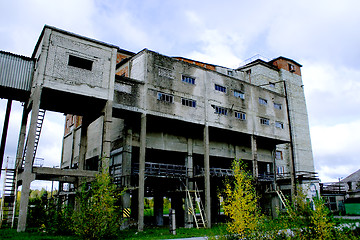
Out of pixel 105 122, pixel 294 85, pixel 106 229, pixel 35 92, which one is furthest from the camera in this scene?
pixel 294 85

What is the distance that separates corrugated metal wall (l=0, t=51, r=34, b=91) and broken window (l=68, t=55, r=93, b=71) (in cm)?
296

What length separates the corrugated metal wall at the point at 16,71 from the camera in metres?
21.3

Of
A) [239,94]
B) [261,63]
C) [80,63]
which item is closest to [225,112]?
[239,94]

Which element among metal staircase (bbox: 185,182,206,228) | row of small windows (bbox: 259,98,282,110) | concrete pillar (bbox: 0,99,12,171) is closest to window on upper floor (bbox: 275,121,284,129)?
row of small windows (bbox: 259,98,282,110)

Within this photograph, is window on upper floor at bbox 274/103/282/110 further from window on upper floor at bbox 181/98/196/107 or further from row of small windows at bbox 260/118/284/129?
window on upper floor at bbox 181/98/196/107

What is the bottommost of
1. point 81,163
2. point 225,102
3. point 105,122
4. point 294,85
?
point 81,163

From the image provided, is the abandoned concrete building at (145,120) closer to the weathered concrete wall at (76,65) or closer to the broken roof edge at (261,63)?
the weathered concrete wall at (76,65)

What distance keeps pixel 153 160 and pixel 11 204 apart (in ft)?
45.6

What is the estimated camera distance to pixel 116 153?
2780cm

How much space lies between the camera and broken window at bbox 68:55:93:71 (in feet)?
74.6

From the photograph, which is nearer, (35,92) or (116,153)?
(35,92)

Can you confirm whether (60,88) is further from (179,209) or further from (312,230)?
(179,209)

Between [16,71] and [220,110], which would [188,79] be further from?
[16,71]

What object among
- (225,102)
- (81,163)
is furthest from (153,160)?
(225,102)
